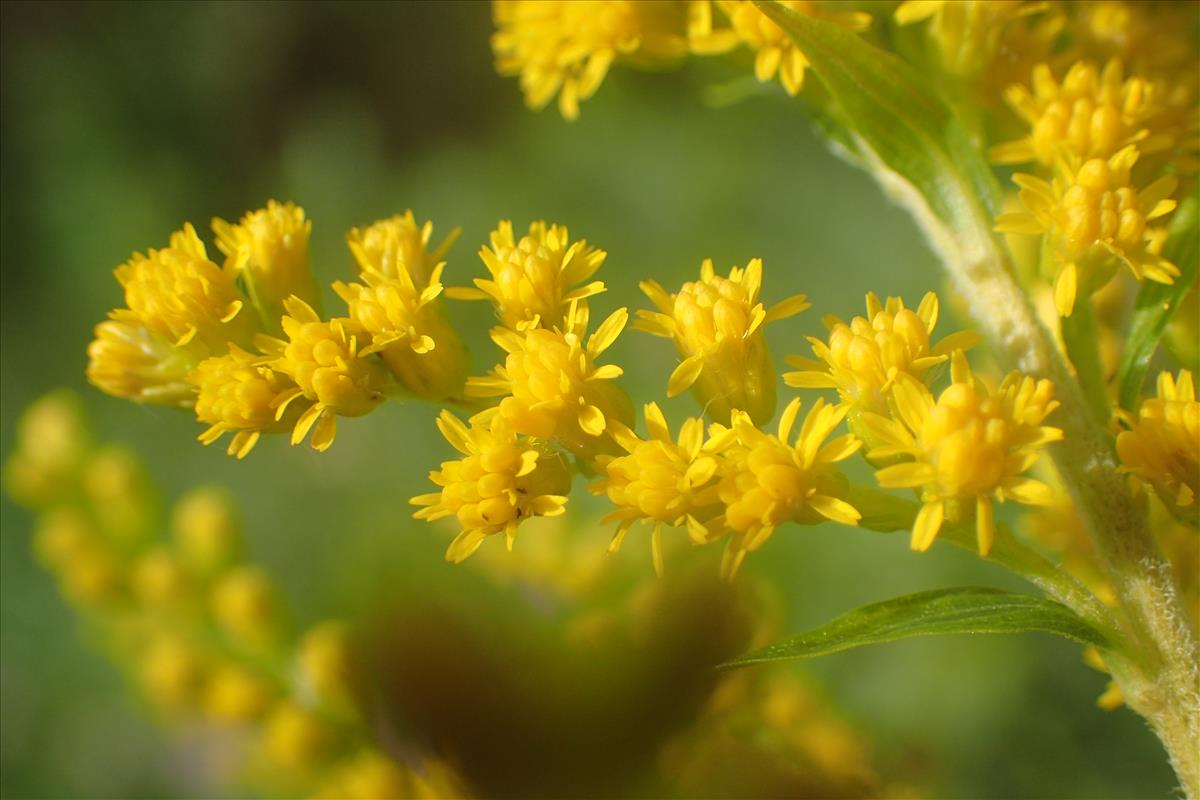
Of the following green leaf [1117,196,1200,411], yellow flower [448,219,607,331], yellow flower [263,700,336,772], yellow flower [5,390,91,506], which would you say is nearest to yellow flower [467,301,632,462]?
yellow flower [448,219,607,331]

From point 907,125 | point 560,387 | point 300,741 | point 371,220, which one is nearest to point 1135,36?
point 907,125

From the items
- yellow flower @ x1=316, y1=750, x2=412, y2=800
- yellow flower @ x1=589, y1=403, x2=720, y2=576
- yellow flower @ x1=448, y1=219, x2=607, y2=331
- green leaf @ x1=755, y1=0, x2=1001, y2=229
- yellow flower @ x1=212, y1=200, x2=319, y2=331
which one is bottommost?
yellow flower @ x1=316, y1=750, x2=412, y2=800

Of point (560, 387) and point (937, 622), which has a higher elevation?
point (560, 387)

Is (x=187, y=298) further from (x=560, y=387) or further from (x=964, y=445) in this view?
A: (x=964, y=445)

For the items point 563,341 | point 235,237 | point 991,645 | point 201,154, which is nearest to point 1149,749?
point 991,645

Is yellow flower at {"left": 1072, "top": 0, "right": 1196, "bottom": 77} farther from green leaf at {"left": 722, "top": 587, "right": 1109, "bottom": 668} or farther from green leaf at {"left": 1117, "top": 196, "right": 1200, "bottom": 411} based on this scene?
green leaf at {"left": 722, "top": 587, "right": 1109, "bottom": 668}
